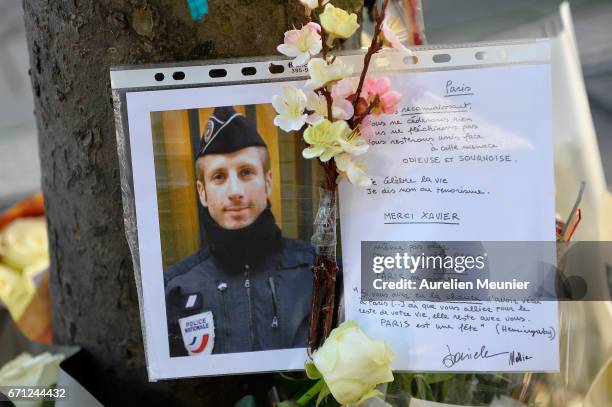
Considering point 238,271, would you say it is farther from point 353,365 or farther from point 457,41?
point 457,41

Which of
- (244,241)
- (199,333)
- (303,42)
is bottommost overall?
(199,333)

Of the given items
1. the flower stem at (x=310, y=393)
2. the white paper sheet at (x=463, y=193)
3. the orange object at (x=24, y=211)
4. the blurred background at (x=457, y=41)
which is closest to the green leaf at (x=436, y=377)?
the white paper sheet at (x=463, y=193)

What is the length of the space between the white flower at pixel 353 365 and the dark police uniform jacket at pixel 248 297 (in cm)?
14

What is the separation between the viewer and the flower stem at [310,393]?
0.78 meters

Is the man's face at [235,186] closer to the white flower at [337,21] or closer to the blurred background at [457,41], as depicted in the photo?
the white flower at [337,21]

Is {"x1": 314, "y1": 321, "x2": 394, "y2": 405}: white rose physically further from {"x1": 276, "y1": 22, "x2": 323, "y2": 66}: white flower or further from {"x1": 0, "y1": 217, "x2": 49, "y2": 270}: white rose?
{"x1": 0, "y1": 217, "x2": 49, "y2": 270}: white rose

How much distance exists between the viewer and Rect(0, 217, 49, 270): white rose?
1597mm

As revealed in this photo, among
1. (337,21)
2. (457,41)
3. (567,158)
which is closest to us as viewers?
(337,21)

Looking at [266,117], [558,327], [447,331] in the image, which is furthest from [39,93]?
[558,327]

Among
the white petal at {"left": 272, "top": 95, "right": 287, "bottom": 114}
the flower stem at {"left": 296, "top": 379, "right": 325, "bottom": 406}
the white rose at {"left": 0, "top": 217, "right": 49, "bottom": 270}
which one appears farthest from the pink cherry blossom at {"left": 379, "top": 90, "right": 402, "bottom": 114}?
the white rose at {"left": 0, "top": 217, "right": 49, "bottom": 270}

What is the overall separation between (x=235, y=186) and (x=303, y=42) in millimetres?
201

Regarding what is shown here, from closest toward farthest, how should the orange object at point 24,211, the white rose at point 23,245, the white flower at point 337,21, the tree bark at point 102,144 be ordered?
the white flower at point 337,21, the tree bark at point 102,144, the white rose at point 23,245, the orange object at point 24,211

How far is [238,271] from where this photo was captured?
0.82 metres
